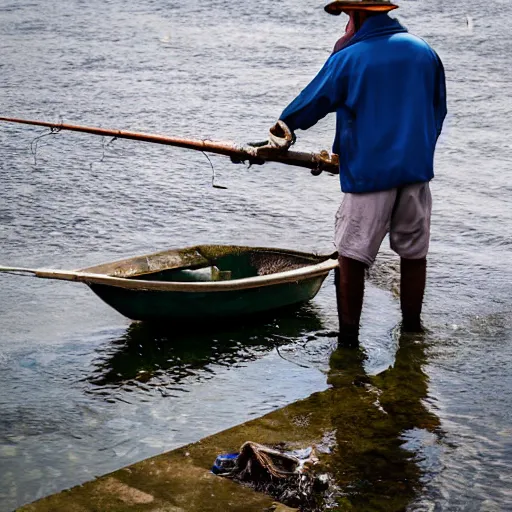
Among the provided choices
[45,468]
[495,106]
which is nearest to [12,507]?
[45,468]

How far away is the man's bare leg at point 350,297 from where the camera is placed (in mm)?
5992

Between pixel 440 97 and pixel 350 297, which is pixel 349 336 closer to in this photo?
pixel 350 297

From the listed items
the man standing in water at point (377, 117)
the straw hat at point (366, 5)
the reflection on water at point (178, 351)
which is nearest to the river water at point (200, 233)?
the reflection on water at point (178, 351)

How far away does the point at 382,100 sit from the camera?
5.56 meters

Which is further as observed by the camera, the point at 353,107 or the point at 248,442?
the point at 353,107

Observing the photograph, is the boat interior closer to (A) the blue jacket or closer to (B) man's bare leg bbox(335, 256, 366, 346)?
(B) man's bare leg bbox(335, 256, 366, 346)

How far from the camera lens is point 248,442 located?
4.48 metres

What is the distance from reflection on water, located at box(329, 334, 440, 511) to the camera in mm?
4402

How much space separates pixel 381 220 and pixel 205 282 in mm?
1045

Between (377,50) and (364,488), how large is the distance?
2.32 meters

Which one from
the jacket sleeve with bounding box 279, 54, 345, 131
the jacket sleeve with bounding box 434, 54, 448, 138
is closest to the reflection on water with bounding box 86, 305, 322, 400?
the jacket sleeve with bounding box 279, 54, 345, 131

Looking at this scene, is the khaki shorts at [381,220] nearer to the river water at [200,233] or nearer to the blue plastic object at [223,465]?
the river water at [200,233]

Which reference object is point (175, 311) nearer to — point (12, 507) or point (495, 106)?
point (12, 507)

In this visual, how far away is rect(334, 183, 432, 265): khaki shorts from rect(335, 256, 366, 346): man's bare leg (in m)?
0.08
